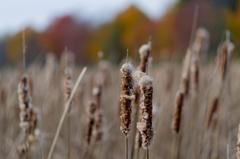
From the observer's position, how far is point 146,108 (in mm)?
1205

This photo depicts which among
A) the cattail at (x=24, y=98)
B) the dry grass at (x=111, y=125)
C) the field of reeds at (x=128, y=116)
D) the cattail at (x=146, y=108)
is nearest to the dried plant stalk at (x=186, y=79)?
the field of reeds at (x=128, y=116)

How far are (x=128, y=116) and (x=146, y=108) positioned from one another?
62 millimetres

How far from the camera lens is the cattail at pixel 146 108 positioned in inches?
46.6

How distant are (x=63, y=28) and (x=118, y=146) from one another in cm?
3643

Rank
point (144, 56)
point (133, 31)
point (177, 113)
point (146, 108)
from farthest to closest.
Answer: point (133, 31) → point (177, 113) → point (144, 56) → point (146, 108)

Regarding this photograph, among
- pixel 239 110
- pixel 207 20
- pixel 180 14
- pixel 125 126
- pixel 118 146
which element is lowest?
pixel 125 126

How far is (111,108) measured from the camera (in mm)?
3992

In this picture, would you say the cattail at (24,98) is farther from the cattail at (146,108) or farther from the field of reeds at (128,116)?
the cattail at (146,108)

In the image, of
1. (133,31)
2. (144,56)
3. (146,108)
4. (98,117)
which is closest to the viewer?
(146,108)

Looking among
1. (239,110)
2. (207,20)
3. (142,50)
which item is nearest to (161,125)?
(239,110)

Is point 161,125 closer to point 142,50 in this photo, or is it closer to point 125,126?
point 142,50

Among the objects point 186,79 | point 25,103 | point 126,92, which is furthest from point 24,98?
point 186,79

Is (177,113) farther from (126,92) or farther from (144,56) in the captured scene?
(126,92)

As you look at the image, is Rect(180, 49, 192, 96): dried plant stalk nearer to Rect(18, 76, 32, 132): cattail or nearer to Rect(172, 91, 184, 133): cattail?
Rect(172, 91, 184, 133): cattail
